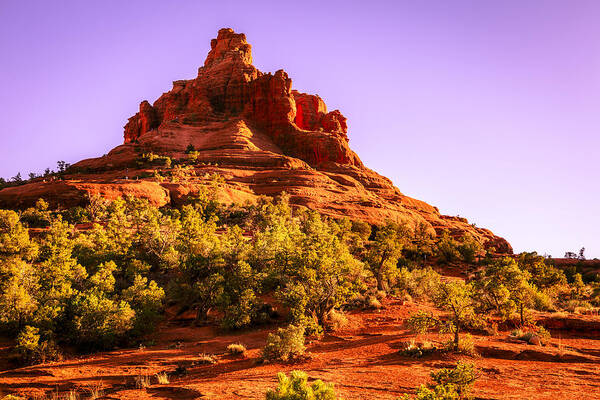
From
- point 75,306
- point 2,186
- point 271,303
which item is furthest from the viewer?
point 2,186

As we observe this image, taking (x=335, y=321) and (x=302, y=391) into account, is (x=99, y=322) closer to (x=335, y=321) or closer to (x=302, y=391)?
(x=335, y=321)

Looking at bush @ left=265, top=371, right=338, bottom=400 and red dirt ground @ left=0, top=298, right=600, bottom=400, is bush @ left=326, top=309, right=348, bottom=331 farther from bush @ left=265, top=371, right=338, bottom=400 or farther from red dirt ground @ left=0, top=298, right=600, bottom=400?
bush @ left=265, top=371, right=338, bottom=400

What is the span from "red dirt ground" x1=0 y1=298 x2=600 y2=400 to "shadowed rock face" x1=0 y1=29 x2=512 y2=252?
36993 mm

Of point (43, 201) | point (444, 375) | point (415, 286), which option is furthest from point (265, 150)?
point (444, 375)

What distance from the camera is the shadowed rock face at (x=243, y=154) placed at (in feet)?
182

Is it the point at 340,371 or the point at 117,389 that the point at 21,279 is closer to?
the point at 117,389

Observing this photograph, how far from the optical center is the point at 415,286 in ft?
94.3

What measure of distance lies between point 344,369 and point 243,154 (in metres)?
69.1

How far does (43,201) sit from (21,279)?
29848 mm

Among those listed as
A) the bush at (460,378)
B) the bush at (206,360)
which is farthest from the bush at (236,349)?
the bush at (460,378)

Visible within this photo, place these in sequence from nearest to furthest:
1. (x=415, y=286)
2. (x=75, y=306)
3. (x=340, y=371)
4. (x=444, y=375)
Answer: (x=444, y=375)
(x=340, y=371)
(x=75, y=306)
(x=415, y=286)

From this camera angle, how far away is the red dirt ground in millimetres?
10969

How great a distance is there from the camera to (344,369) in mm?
13094

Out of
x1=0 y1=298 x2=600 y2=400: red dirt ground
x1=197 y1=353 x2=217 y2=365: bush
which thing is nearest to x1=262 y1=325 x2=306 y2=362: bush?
x1=0 y1=298 x2=600 y2=400: red dirt ground
